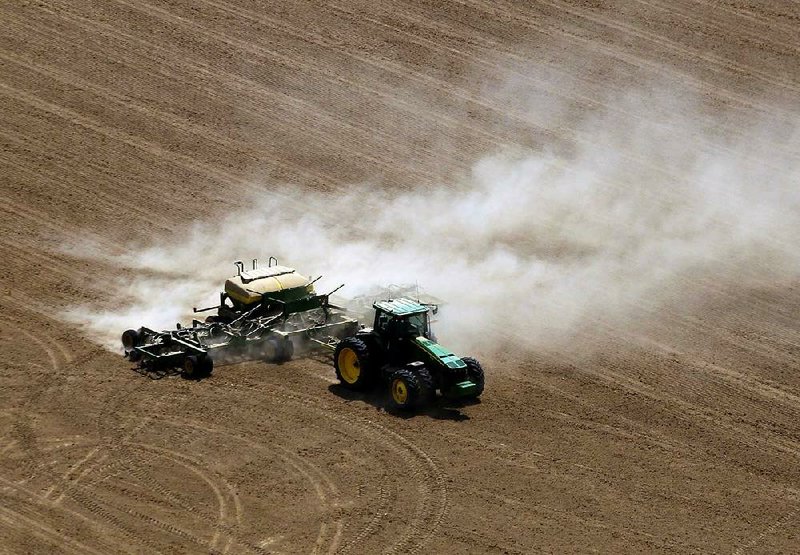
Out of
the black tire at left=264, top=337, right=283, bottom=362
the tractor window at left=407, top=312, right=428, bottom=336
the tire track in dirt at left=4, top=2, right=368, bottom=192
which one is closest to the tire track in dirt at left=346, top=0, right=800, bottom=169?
the tire track in dirt at left=4, top=2, right=368, bottom=192

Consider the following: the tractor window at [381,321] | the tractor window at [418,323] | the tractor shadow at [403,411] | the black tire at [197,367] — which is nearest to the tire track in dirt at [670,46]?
the tractor window at [418,323]

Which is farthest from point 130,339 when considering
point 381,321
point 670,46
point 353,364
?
point 670,46

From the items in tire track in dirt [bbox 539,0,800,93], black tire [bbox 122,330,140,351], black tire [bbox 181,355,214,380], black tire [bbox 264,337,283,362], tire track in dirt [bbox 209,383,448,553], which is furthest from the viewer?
tire track in dirt [bbox 539,0,800,93]

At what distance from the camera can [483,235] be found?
3806 centimetres

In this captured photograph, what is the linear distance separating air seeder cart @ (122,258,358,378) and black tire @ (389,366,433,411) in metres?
2.85

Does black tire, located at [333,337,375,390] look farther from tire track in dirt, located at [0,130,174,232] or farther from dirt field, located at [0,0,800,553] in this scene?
tire track in dirt, located at [0,130,174,232]

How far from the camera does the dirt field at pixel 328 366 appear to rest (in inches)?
912

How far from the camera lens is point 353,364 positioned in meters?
28.1

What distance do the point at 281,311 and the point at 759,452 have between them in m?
11.3

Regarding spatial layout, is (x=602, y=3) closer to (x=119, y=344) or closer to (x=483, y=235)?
(x=483, y=235)

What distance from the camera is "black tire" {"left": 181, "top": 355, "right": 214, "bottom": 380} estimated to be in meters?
28.2

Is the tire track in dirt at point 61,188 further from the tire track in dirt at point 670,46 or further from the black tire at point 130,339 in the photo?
the tire track in dirt at point 670,46

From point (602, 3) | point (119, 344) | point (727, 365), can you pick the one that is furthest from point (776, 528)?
point (602, 3)

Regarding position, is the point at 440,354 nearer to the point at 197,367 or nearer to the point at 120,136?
the point at 197,367
